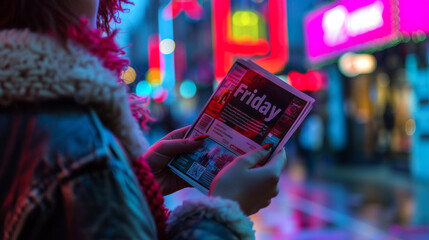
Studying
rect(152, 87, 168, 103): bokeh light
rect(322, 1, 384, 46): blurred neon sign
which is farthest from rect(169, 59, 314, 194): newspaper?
rect(152, 87, 168, 103): bokeh light

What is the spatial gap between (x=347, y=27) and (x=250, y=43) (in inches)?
159

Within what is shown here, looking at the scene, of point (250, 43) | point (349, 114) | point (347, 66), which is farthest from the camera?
point (250, 43)

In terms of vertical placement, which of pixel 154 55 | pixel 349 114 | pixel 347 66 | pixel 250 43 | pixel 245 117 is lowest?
pixel 154 55

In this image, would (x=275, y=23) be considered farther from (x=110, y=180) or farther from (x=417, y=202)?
(x=110, y=180)

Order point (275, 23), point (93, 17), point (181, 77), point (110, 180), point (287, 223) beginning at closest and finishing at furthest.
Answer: point (110, 180) → point (93, 17) → point (287, 223) → point (275, 23) → point (181, 77)

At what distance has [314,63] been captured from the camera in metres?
10.1

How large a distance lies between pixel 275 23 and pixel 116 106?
10709mm

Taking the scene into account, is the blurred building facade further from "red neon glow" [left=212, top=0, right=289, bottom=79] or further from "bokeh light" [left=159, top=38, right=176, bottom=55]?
"bokeh light" [left=159, top=38, right=176, bottom=55]

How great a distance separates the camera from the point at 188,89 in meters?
29.9

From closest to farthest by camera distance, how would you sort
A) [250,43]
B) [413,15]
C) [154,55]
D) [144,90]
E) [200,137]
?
[200,137]
[413,15]
[250,43]
[154,55]
[144,90]

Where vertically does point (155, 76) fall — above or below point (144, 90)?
above

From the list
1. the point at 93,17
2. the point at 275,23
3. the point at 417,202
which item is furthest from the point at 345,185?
the point at 93,17

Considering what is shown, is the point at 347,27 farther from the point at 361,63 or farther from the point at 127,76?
the point at 127,76

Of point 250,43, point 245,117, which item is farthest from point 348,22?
point 245,117
